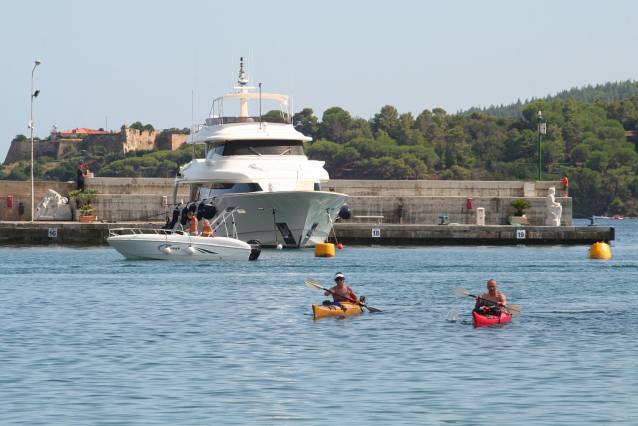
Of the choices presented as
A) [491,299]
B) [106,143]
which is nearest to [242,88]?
[491,299]

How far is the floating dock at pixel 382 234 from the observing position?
44.2 meters

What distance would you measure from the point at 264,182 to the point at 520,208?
17.7 metres

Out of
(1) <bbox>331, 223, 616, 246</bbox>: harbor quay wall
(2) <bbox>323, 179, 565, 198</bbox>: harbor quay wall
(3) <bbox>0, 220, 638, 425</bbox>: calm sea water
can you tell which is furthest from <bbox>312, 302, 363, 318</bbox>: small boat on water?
(2) <bbox>323, 179, 565, 198</bbox>: harbor quay wall

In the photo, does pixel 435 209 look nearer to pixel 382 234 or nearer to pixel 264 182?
pixel 382 234

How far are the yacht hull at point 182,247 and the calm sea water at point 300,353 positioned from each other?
3066 mm

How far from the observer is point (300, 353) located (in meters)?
15.0

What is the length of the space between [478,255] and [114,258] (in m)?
16.2

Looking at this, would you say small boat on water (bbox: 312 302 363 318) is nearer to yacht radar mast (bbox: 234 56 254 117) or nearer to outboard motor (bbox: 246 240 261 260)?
outboard motor (bbox: 246 240 261 260)

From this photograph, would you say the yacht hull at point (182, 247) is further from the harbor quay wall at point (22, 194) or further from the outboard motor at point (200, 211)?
the harbor quay wall at point (22, 194)

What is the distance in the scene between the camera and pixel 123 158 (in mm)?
180250

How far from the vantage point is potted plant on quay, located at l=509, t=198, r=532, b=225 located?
48469 millimetres

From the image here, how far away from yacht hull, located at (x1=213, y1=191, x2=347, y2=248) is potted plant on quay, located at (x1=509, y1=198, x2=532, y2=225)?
1424 centimetres

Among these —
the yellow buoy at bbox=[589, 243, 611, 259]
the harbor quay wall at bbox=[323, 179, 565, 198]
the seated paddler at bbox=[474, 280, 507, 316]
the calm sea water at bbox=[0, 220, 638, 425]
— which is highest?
the harbor quay wall at bbox=[323, 179, 565, 198]

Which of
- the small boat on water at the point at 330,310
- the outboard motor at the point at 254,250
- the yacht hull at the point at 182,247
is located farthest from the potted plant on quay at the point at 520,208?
the small boat on water at the point at 330,310
